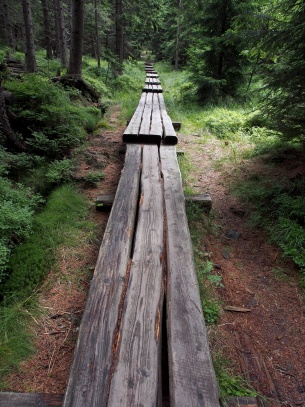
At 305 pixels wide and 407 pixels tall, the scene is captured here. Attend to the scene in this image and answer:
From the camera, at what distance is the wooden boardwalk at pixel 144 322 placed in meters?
1.67

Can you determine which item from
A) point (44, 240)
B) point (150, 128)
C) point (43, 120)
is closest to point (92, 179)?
point (44, 240)

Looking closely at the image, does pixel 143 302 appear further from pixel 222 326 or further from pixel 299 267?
pixel 299 267

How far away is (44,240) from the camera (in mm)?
3447

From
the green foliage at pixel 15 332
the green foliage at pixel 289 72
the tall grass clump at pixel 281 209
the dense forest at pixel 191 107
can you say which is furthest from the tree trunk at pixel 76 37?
the green foliage at pixel 15 332

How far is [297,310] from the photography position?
2951 millimetres

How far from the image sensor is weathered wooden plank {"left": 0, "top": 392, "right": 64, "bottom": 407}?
1834 mm

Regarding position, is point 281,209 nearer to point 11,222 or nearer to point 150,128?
point 150,128

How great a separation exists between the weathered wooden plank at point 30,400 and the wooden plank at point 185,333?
0.85m

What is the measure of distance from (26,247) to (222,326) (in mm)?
2480

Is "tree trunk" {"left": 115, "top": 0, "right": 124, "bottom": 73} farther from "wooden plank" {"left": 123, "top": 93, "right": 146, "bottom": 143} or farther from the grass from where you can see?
the grass

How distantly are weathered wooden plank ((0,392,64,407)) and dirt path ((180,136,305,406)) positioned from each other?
4.64 feet

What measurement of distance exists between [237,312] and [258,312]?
246mm

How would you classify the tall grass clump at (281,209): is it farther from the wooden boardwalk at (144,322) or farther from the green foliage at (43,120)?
the green foliage at (43,120)

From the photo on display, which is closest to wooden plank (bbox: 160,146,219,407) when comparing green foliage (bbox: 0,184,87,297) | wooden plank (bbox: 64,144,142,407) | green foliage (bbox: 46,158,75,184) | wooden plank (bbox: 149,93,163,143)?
wooden plank (bbox: 64,144,142,407)
